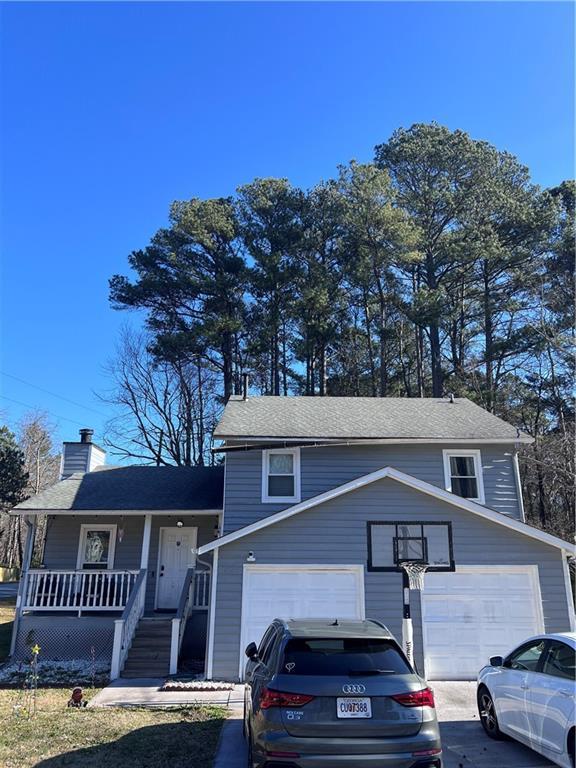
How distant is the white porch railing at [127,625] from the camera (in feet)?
36.2

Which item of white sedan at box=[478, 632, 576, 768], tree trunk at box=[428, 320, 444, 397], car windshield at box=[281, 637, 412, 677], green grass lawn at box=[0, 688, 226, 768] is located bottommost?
green grass lawn at box=[0, 688, 226, 768]

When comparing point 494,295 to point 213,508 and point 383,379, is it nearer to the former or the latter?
point 383,379

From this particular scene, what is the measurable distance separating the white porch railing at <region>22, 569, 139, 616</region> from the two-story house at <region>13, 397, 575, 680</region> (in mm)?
61

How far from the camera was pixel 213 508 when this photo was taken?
14.2 m

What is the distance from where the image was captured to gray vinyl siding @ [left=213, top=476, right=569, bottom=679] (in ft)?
37.0

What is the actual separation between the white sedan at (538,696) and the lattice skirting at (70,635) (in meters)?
9.08

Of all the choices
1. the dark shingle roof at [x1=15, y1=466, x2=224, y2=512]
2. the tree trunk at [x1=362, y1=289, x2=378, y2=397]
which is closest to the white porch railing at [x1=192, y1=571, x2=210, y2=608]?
the dark shingle roof at [x1=15, y1=466, x2=224, y2=512]

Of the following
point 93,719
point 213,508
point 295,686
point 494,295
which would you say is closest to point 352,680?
point 295,686

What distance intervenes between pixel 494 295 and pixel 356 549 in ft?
63.6

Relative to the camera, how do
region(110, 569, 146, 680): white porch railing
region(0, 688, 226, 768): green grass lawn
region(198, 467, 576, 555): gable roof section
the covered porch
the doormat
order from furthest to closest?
1. the covered porch
2. region(198, 467, 576, 555): gable roof section
3. region(110, 569, 146, 680): white porch railing
4. the doormat
5. region(0, 688, 226, 768): green grass lawn

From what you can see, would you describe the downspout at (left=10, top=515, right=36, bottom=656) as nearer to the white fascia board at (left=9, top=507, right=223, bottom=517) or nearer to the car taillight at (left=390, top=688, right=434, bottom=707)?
the white fascia board at (left=9, top=507, right=223, bottom=517)

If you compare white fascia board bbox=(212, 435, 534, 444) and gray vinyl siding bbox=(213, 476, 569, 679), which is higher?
white fascia board bbox=(212, 435, 534, 444)

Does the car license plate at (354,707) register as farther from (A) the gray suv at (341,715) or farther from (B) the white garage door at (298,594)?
(B) the white garage door at (298,594)

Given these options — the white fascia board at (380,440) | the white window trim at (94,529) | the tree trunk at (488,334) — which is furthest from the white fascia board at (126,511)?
the tree trunk at (488,334)
